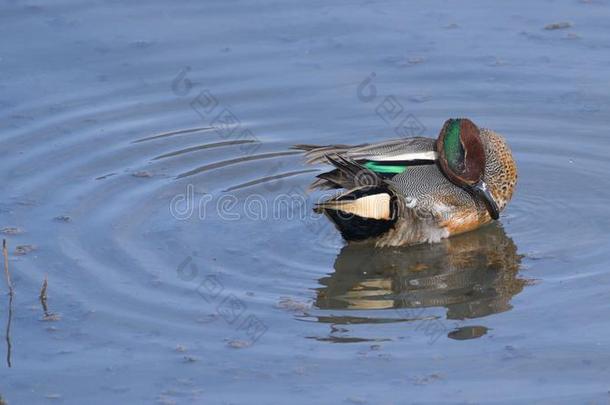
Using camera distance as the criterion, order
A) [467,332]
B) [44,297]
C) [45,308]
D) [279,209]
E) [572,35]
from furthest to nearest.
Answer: [572,35], [279,209], [44,297], [45,308], [467,332]

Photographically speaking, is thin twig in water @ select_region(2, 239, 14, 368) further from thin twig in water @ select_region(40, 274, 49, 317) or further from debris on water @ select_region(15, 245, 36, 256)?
debris on water @ select_region(15, 245, 36, 256)

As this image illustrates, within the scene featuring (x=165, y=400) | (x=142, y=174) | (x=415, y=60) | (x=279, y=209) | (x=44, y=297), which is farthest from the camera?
(x=415, y=60)

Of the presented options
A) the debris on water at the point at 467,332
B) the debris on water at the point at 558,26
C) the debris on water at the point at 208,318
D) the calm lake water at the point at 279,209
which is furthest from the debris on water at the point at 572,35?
the debris on water at the point at 208,318

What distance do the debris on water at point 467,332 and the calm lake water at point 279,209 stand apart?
2cm

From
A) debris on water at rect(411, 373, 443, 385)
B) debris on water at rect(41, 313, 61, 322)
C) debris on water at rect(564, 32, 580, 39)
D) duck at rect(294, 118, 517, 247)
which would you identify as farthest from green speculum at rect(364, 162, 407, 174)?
debris on water at rect(564, 32, 580, 39)

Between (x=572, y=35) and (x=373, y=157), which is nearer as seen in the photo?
(x=373, y=157)

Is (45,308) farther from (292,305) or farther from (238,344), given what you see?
(292,305)

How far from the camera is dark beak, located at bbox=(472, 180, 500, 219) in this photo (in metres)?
9.09

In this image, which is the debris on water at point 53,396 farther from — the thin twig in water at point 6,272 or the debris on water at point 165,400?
the thin twig in water at point 6,272

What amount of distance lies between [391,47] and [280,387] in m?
5.35

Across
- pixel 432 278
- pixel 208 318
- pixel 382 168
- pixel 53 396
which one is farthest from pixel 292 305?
pixel 53 396

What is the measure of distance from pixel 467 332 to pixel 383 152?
187 cm

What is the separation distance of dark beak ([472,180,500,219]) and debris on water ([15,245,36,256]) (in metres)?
3.13

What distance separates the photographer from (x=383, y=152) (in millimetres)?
9008
